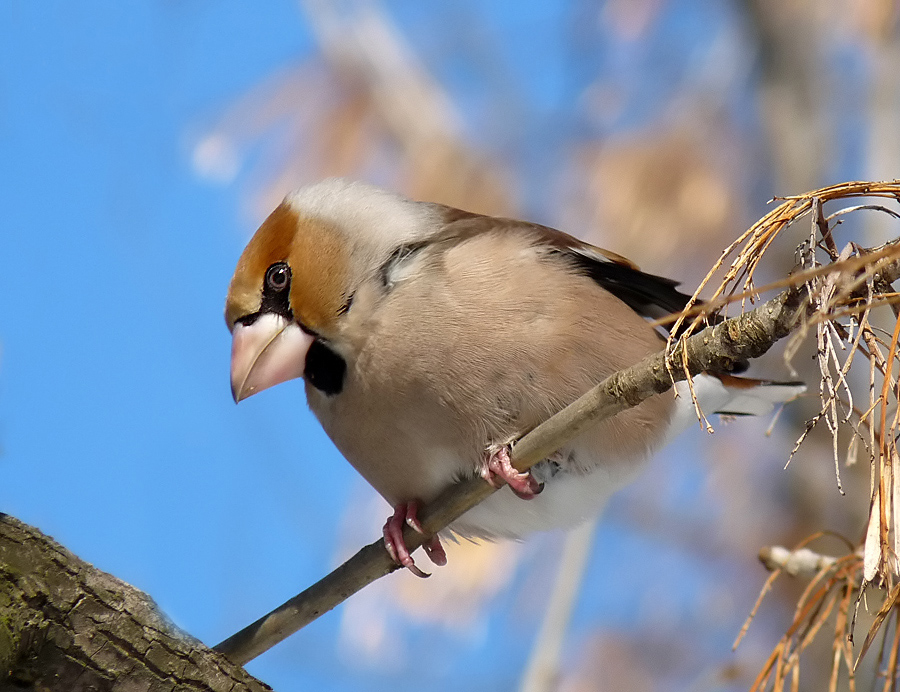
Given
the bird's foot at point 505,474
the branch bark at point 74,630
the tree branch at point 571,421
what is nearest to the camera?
the tree branch at point 571,421

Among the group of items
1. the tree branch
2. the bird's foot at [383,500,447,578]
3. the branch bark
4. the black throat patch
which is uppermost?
the black throat patch

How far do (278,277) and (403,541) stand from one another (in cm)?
83

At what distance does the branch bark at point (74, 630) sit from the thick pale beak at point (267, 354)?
99 centimetres

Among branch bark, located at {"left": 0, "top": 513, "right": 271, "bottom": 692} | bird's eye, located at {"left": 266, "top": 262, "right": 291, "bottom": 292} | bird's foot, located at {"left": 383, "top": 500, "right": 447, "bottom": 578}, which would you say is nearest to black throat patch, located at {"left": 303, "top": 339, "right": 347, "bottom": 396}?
bird's eye, located at {"left": 266, "top": 262, "right": 291, "bottom": 292}

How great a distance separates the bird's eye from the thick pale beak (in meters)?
0.09

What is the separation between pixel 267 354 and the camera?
2875 millimetres

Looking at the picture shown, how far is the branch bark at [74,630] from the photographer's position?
181 cm

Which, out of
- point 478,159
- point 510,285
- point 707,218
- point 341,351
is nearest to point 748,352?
point 510,285

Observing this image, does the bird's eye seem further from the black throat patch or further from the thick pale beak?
the black throat patch

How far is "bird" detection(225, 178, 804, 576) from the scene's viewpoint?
8.77 feet

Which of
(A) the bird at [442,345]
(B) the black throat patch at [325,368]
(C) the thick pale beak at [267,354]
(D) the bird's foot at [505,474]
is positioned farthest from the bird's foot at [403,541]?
(C) the thick pale beak at [267,354]

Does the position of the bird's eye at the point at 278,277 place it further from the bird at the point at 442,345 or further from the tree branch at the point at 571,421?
the tree branch at the point at 571,421

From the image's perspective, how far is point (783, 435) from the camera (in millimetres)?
5438

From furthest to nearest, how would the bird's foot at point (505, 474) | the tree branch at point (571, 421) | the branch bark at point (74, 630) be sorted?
the bird's foot at point (505, 474), the branch bark at point (74, 630), the tree branch at point (571, 421)
